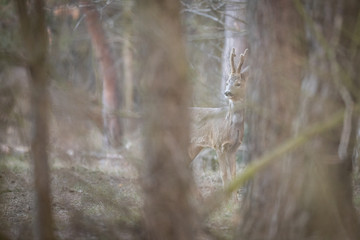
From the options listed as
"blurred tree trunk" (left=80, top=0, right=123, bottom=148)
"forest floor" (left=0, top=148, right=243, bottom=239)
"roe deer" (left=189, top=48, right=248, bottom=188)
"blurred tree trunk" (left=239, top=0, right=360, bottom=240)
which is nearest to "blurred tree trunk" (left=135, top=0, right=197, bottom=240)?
"forest floor" (left=0, top=148, right=243, bottom=239)

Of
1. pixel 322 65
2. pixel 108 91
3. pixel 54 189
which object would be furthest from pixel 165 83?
pixel 108 91

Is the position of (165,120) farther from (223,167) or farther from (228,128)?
(228,128)

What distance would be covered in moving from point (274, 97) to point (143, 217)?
1779 millimetres

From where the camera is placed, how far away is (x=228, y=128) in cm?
852

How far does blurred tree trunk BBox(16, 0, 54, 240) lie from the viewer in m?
4.04

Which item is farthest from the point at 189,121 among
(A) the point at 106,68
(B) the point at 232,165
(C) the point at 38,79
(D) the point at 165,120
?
(A) the point at 106,68

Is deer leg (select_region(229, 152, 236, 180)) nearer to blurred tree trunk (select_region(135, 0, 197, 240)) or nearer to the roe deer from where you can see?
the roe deer

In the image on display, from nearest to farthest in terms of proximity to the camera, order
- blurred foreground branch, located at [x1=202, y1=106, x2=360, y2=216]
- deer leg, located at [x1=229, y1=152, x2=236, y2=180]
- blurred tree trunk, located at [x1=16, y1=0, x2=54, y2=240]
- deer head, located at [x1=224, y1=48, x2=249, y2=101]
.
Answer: blurred foreground branch, located at [x1=202, y1=106, x2=360, y2=216] → blurred tree trunk, located at [x1=16, y1=0, x2=54, y2=240] → deer head, located at [x1=224, y1=48, x2=249, y2=101] → deer leg, located at [x1=229, y1=152, x2=236, y2=180]

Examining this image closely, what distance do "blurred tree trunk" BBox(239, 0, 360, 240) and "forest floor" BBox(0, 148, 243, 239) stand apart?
2.27 feet

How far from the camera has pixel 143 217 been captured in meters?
4.02

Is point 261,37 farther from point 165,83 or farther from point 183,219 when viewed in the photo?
point 183,219

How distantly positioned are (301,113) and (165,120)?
1.30 metres

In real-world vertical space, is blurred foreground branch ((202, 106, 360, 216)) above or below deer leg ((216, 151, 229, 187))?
above

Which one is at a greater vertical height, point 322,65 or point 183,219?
point 322,65
